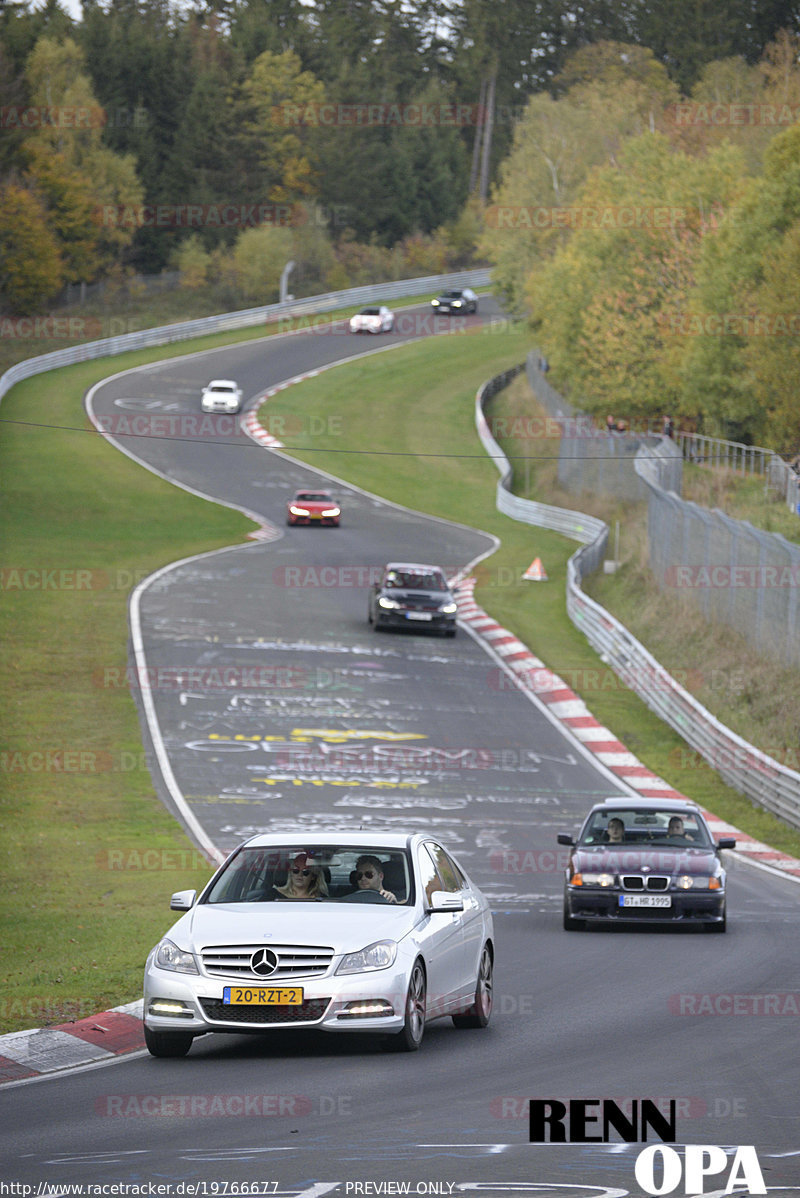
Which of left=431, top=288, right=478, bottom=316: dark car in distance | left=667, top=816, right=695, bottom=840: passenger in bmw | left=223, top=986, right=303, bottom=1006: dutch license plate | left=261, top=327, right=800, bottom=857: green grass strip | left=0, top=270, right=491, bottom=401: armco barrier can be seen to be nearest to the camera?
left=223, top=986, right=303, bottom=1006: dutch license plate

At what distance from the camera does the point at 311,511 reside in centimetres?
5066

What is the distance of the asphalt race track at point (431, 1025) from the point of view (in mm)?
7430

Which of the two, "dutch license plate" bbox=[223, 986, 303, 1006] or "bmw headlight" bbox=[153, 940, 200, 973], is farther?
"bmw headlight" bbox=[153, 940, 200, 973]

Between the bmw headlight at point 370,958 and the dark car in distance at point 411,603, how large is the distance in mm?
27141

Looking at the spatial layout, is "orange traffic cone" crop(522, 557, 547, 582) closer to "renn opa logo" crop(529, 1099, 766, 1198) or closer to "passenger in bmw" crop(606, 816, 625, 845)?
"passenger in bmw" crop(606, 816, 625, 845)

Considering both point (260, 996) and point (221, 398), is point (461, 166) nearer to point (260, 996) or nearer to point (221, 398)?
point (221, 398)

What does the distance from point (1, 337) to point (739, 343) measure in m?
45.6

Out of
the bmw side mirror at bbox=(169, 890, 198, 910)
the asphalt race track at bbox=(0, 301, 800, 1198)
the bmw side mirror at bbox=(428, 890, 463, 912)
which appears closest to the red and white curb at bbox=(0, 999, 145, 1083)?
the asphalt race track at bbox=(0, 301, 800, 1198)

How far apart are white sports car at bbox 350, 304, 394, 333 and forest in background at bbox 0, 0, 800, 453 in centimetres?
762

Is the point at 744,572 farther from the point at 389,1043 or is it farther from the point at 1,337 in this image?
the point at 1,337

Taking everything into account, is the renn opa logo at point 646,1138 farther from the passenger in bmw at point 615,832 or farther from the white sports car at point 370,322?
the white sports car at point 370,322

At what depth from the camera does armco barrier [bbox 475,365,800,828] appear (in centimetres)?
2486

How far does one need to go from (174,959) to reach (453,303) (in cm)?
9099

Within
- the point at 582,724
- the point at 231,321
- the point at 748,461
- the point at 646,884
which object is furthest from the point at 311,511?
the point at 231,321
